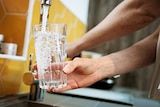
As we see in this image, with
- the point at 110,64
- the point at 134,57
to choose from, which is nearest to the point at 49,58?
the point at 110,64

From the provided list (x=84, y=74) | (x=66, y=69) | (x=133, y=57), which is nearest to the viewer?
(x=66, y=69)

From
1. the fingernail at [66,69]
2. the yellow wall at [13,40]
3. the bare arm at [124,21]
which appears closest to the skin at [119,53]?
the bare arm at [124,21]

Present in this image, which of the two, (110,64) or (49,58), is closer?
(49,58)

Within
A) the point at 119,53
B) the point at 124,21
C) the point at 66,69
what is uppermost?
the point at 124,21

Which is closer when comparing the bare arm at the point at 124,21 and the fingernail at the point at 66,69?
the fingernail at the point at 66,69

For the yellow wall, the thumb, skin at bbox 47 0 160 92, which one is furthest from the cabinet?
the thumb

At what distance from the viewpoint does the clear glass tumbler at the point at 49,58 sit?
1.97 feet

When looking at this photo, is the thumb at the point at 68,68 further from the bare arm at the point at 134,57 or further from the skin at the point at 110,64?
the bare arm at the point at 134,57

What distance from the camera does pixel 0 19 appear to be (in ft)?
2.68

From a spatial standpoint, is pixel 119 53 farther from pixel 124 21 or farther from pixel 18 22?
pixel 18 22

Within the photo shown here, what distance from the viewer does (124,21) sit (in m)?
0.80

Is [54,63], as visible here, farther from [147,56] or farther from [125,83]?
[125,83]

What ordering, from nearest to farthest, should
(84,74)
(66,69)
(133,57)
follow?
(66,69) → (84,74) → (133,57)

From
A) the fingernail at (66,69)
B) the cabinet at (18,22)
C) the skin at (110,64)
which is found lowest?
the fingernail at (66,69)
